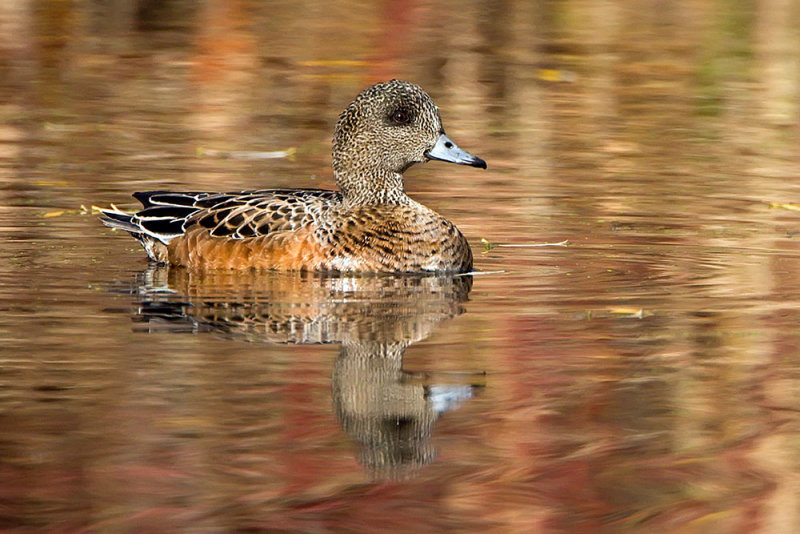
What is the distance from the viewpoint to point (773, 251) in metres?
9.88

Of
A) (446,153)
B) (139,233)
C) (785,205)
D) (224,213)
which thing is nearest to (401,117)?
(446,153)

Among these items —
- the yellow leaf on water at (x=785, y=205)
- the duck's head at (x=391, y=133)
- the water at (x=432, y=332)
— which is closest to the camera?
the water at (x=432, y=332)

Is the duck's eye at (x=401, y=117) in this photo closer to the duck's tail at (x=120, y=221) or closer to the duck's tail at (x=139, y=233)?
the duck's tail at (x=139, y=233)

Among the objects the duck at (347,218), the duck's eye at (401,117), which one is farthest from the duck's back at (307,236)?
the duck's eye at (401,117)

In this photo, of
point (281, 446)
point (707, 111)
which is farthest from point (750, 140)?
point (281, 446)

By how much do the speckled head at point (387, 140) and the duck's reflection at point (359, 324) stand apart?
→ 885 mm

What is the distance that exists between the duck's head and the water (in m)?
0.74

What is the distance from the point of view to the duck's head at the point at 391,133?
9.60 m

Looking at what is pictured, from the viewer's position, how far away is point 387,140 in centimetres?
970

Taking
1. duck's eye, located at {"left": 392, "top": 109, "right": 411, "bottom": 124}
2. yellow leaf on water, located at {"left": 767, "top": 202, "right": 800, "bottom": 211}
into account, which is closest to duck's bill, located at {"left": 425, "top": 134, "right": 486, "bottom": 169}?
duck's eye, located at {"left": 392, "top": 109, "right": 411, "bottom": 124}

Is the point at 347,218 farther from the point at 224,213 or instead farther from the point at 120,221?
the point at 120,221

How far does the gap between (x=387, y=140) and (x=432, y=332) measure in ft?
8.26

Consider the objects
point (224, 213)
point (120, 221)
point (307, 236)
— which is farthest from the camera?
point (120, 221)

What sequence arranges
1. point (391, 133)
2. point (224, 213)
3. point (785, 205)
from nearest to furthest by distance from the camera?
1. point (224, 213)
2. point (391, 133)
3. point (785, 205)
